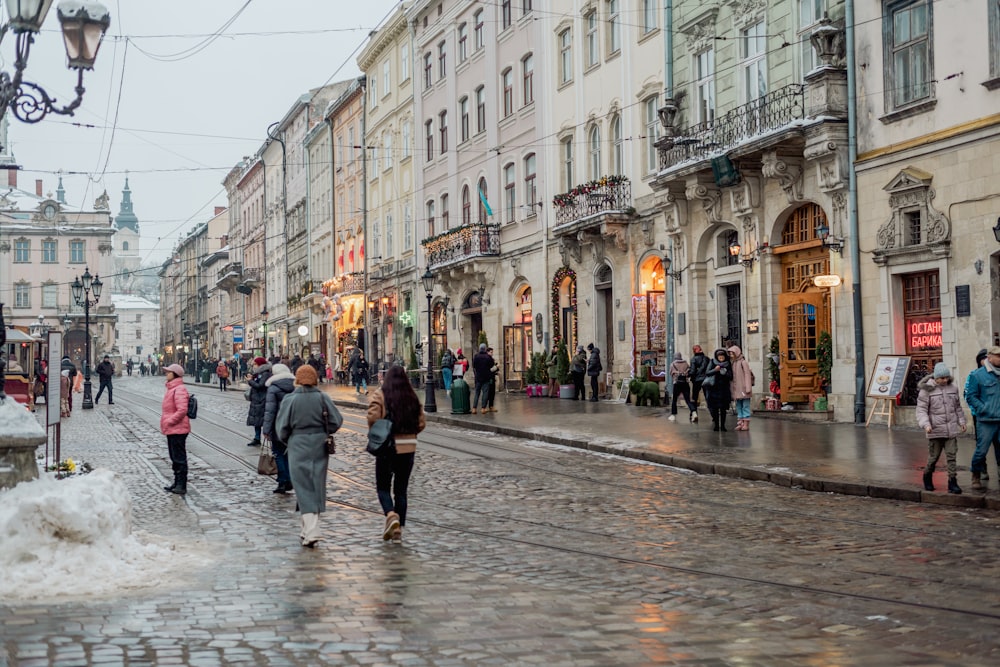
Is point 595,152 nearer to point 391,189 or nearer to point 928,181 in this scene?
point 928,181

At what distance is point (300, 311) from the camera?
70875 mm

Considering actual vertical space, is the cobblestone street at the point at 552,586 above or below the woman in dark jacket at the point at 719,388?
below

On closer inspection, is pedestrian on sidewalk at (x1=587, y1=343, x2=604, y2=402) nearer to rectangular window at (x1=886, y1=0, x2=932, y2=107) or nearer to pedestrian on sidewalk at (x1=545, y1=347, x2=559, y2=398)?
pedestrian on sidewalk at (x1=545, y1=347, x2=559, y2=398)

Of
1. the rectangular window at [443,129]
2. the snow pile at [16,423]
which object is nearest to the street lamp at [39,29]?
the snow pile at [16,423]

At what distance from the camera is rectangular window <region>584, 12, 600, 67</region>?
3359 cm

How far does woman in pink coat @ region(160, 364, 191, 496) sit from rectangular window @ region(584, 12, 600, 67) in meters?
→ 22.0

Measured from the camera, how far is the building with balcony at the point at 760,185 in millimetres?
23000

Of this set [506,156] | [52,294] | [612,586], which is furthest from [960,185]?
[52,294]

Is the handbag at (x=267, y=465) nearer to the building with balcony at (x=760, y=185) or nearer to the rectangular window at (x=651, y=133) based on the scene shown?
the building with balcony at (x=760, y=185)

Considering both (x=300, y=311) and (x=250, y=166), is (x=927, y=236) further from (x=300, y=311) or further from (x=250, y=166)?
(x=250, y=166)

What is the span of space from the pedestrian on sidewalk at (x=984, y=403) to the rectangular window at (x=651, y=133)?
1766 cm

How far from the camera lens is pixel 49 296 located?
103125 millimetres

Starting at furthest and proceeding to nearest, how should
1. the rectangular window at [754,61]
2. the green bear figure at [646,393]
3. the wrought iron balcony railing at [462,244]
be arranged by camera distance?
the wrought iron balcony railing at [462,244]
the green bear figure at [646,393]
the rectangular window at [754,61]

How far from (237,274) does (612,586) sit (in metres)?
83.5
